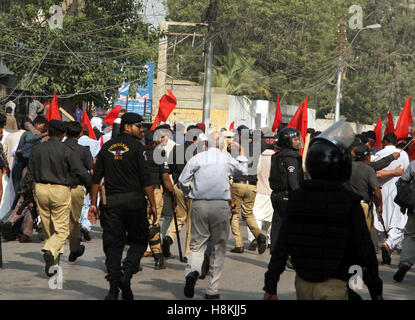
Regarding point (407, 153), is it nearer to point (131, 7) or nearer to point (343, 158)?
point (343, 158)

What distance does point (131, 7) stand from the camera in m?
23.8

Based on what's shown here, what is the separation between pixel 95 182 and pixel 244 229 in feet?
26.9

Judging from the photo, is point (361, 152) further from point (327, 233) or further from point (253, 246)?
point (327, 233)

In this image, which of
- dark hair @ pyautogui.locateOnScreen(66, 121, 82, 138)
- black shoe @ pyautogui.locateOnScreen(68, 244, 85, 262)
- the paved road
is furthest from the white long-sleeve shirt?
dark hair @ pyautogui.locateOnScreen(66, 121, 82, 138)

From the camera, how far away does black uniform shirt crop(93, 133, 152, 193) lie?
800 cm

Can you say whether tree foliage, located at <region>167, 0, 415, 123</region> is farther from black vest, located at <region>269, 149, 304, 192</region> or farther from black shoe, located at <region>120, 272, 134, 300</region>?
black shoe, located at <region>120, 272, 134, 300</region>

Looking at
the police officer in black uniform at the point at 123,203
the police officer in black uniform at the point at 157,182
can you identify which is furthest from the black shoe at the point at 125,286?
the police officer in black uniform at the point at 157,182

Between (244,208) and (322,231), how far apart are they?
756cm

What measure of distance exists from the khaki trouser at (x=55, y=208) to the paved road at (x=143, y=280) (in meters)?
0.50

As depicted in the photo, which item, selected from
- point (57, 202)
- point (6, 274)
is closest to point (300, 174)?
point (57, 202)

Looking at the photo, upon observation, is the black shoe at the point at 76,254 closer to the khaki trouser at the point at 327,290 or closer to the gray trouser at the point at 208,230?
the gray trouser at the point at 208,230

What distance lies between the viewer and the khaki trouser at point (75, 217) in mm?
10094

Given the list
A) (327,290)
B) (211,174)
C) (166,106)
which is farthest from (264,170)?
(327,290)

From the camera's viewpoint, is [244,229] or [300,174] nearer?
[300,174]
